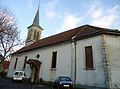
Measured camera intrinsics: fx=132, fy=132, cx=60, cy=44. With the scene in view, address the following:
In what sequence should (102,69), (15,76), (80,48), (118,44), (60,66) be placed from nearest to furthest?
(102,69), (118,44), (80,48), (60,66), (15,76)

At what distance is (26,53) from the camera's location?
88.8ft

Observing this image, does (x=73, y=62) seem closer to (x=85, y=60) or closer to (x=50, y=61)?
(x=85, y=60)

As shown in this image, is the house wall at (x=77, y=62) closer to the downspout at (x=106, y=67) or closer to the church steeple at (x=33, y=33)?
the downspout at (x=106, y=67)

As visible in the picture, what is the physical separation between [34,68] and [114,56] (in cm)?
1393

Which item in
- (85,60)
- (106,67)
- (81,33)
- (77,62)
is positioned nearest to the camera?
(106,67)

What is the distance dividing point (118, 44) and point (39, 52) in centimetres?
1342

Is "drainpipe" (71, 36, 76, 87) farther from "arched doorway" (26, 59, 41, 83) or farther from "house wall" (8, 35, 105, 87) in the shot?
"arched doorway" (26, 59, 41, 83)

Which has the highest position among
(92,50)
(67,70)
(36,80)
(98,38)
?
(98,38)

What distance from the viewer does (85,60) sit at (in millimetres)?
15789

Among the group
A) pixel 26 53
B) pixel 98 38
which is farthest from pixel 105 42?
pixel 26 53

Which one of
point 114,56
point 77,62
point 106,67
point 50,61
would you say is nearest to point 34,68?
point 50,61

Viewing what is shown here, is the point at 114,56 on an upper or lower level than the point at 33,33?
lower

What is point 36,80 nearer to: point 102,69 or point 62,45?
point 62,45

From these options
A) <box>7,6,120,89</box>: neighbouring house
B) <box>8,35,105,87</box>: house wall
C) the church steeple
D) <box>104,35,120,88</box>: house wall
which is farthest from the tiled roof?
the church steeple
